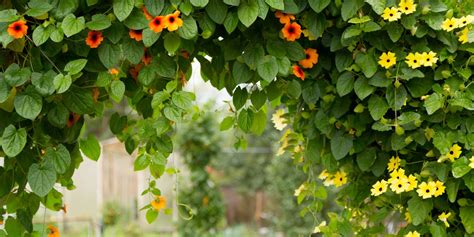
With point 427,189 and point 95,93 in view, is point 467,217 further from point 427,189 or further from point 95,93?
point 95,93

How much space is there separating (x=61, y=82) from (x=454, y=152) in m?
0.88

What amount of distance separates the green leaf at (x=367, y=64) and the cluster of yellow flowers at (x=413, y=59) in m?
0.02

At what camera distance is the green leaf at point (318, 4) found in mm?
1384

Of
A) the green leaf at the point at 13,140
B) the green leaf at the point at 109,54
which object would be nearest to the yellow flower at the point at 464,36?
the green leaf at the point at 109,54

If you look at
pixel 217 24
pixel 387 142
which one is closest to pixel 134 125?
pixel 217 24

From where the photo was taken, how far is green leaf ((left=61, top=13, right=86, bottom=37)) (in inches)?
51.3

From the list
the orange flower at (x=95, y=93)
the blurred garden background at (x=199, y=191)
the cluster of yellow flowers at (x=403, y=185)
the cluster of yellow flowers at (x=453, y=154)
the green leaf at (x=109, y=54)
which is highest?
the blurred garden background at (x=199, y=191)

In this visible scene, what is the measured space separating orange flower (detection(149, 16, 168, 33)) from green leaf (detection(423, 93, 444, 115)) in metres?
0.60

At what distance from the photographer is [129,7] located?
52.2 inches

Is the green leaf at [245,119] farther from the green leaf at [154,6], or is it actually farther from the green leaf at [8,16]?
the green leaf at [8,16]

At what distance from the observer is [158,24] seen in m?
1.32

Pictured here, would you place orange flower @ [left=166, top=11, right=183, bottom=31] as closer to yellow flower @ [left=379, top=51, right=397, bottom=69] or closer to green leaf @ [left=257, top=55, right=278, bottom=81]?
green leaf @ [left=257, top=55, right=278, bottom=81]

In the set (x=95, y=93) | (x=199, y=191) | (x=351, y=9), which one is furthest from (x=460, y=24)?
(x=199, y=191)

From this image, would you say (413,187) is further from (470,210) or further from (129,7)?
(129,7)
